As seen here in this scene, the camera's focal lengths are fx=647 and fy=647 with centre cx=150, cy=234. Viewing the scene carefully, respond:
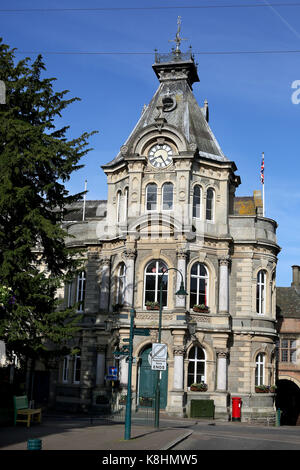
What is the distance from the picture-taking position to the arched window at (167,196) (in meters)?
36.0

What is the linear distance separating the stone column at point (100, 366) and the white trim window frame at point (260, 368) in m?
8.61

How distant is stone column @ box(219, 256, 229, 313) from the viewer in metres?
35.2

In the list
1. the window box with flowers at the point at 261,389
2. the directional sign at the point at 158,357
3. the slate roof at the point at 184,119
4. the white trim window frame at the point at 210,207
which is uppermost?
the slate roof at the point at 184,119

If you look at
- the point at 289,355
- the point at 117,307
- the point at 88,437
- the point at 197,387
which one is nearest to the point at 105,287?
the point at 117,307

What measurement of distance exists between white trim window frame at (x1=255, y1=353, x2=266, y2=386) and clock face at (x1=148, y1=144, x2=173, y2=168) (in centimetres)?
1196

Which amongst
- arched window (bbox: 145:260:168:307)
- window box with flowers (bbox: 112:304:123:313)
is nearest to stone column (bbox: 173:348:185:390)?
arched window (bbox: 145:260:168:307)

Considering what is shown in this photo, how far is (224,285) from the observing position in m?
35.4

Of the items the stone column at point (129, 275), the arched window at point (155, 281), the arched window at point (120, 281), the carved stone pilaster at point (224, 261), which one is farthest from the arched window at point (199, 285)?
the arched window at point (120, 281)

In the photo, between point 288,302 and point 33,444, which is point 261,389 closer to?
point 288,302

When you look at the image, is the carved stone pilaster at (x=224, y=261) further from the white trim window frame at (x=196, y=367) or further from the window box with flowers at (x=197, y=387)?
the window box with flowers at (x=197, y=387)

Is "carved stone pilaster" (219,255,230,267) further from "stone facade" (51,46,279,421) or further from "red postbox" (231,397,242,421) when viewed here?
"red postbox" (231,397,242,421)
